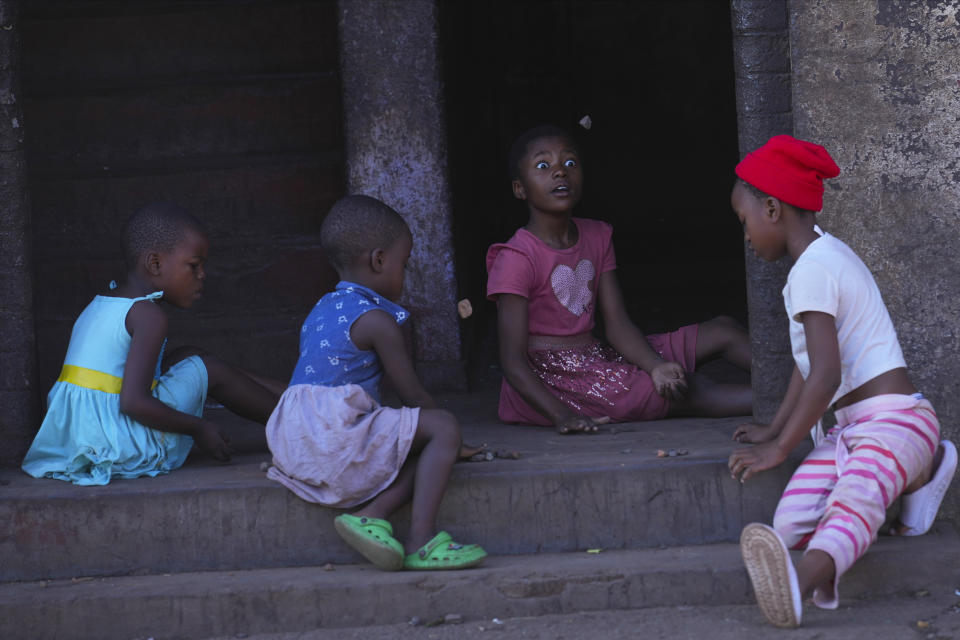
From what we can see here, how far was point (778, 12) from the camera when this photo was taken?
138 inches

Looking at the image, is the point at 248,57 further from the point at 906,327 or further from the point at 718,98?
the point at 718,98

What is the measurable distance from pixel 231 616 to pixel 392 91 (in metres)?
2.41

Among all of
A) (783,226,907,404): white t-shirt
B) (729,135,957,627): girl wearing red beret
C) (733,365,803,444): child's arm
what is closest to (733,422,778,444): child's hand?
(733,365,803,444): child's arm

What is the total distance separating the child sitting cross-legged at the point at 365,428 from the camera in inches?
128

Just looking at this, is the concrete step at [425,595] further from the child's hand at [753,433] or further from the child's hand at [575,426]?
the child's hand at [575,426]

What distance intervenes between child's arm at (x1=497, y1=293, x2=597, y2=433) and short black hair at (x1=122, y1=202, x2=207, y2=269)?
1131 millimetres

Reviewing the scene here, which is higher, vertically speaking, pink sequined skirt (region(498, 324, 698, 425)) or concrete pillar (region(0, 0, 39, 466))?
concrete pillar (region(0, 0, 39, 466))

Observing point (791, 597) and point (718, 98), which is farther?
point (718, 98)

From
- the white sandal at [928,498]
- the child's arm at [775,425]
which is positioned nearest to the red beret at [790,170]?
the child's arm at [775,425]

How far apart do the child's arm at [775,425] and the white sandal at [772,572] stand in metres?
0.61

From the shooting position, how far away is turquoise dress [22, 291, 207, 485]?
3594 mm

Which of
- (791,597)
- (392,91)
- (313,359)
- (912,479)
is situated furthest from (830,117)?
(392,91)

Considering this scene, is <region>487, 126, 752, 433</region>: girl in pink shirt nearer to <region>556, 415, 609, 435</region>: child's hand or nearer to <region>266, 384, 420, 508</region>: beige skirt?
<region>556, 415, 609, 435</region>: child's hand

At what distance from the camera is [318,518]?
11.1ft
